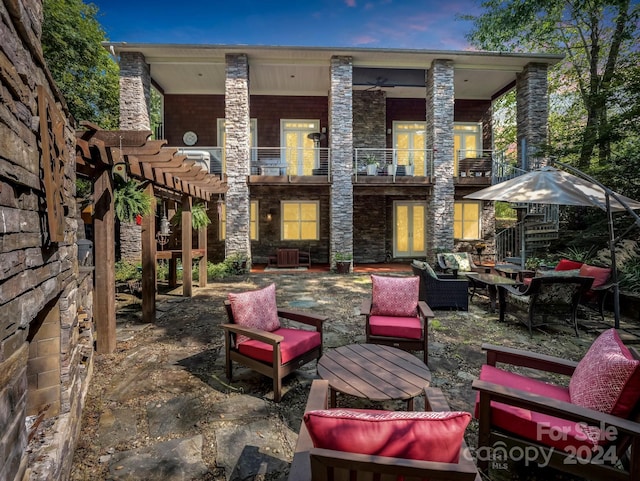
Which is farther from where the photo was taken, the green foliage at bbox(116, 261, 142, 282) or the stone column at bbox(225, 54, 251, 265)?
the stone column at bbox(225, 54, 251, 265)

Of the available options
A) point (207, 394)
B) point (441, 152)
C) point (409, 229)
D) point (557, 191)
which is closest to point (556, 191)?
point (557, 191)

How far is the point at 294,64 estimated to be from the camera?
32.4ft

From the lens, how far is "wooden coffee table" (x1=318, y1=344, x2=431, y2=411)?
2102mm

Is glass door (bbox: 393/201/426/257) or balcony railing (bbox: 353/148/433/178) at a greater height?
balcony railing (bbox: 353/148/433/178)

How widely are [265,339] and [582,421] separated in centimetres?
215

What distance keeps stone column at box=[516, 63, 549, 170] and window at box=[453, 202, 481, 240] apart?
241 cm

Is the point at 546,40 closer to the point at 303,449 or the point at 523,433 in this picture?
the point at 523,433

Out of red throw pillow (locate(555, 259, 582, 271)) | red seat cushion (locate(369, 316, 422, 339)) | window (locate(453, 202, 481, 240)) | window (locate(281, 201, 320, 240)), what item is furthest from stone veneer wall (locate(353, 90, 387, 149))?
red seat cushion (locate(369, 316, 422, 339))

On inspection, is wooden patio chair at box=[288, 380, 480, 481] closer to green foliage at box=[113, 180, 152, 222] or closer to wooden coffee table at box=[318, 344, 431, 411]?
wooden coffee table at box=[318, 344, 431, 411]

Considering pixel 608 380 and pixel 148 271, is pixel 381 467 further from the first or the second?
pixel 148 271

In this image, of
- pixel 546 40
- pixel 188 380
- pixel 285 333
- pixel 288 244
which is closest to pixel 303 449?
pixel 285 333

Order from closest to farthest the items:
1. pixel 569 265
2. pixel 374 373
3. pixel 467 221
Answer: pixel 374 373 → pixel 569 265 → pixel 467 221

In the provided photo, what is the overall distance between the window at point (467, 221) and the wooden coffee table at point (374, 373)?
11.0 m

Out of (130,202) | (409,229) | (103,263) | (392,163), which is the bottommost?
(103,263)
